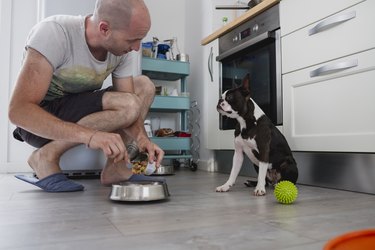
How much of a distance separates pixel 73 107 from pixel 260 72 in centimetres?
120

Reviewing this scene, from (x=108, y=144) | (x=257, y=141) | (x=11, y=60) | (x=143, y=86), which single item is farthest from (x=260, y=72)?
(x=11, y=60)

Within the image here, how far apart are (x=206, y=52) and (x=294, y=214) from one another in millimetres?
2166

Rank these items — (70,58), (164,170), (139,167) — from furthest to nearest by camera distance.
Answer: (164,170) < (139,167) < (70,58)

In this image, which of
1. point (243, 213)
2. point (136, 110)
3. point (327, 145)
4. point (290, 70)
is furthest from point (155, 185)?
point (290, 70)

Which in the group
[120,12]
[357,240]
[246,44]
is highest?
[246,44]

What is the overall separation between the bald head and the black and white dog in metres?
0.69

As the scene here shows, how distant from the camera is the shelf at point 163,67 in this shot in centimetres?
293

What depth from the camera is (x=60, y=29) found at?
133 cm

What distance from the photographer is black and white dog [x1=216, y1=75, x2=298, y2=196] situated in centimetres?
159

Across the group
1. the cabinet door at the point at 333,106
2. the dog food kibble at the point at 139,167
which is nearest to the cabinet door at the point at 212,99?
the dog food kibble at the point at 139,167

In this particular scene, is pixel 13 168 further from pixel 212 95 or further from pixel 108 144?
pixel 108 144

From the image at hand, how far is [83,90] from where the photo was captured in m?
1.61

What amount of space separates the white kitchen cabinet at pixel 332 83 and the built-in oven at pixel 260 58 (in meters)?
0.07

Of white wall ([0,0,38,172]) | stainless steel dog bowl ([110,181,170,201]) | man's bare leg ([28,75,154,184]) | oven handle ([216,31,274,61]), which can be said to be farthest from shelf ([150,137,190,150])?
stainless steel dog bowl ([110,181,170,201])
